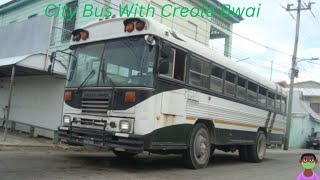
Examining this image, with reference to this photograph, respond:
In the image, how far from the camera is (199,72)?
10.4 metres

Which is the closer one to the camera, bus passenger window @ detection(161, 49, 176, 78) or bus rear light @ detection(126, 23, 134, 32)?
bus rear light @ detection(126, 23, 134, 32)

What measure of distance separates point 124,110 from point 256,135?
698cm

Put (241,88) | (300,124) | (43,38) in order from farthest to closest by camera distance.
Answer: (300,124), (43,38), (241,88)

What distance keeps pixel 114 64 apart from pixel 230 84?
427 cm

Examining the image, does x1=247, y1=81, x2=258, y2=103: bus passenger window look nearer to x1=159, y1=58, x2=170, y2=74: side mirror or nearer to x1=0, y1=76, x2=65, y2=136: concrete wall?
x1=159, y1=58, x2=170, y2=74: side mirror

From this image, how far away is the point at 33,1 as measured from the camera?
64.8 ft

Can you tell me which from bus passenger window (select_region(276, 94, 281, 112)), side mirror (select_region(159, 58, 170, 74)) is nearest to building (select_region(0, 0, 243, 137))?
bus passenger window (select_region(276, 94, 281, 112))

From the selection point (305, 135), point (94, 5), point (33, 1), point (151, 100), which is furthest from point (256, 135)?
point (305, 135)

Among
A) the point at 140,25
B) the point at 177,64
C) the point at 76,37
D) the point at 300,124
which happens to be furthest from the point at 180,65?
the point at 300,124

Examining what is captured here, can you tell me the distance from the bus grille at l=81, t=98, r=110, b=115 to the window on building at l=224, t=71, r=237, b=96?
13.5ft

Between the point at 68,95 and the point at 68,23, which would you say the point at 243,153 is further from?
the point at 68,23

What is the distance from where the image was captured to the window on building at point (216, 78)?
11.0 m

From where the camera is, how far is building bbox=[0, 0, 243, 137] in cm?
1467

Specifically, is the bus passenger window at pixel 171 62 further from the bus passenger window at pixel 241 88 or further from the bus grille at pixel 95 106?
the bus passenger window at pixel 241 88
